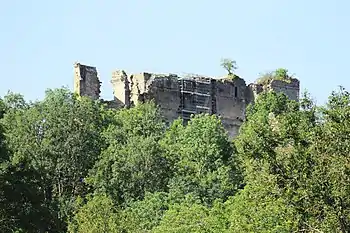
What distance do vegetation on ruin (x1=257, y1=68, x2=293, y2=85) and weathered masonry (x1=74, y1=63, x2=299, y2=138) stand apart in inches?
Result: 16.2

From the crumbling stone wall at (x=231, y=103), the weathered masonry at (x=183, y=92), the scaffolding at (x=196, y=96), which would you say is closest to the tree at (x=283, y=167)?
the weathered masonry at (x=183, y=92)

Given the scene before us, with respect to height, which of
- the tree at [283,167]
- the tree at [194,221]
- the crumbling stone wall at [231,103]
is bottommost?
the tree at [194,221]

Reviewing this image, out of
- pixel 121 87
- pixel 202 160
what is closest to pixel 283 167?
pixel 202 160

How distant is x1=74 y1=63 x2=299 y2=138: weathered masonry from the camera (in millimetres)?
62344

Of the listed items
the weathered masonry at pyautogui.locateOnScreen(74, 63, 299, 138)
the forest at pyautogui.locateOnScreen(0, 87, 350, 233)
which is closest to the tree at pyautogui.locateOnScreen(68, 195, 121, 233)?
the forest at pyautogui.locateOnScreen(0, 87, 350, 233)

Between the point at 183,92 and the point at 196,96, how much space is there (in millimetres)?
1098

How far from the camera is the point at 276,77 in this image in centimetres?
7200

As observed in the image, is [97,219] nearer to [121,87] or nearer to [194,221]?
[194,221]

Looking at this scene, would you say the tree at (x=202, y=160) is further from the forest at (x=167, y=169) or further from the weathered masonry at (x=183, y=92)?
the weathered masonry at (x=183, y=92)

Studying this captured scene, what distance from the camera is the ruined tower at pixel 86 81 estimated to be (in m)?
61.4

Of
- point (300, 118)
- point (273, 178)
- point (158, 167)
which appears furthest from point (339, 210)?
point (158, 167)

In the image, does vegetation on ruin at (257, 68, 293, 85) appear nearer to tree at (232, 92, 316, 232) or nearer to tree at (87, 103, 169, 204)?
tree at (87, 103, 169, 204)

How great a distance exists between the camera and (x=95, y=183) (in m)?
45.8

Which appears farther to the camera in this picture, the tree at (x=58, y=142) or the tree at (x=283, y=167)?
the tree at (x=58, y=142)
